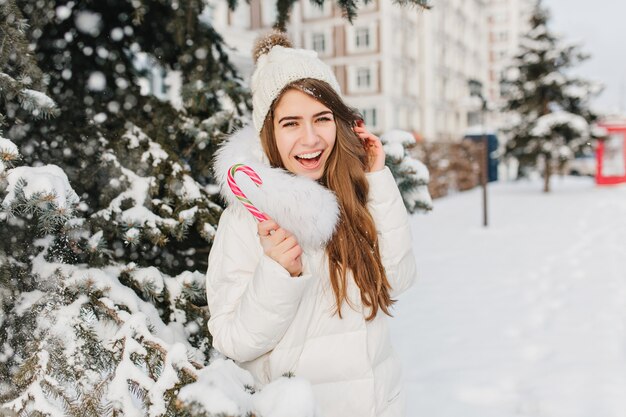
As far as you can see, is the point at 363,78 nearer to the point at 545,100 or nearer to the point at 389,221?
the point at 545,100

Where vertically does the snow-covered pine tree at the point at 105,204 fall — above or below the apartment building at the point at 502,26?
below

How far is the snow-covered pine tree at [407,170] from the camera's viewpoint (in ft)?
7.44

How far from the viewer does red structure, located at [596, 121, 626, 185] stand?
702 inches

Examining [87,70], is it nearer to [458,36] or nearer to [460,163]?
[460,163]

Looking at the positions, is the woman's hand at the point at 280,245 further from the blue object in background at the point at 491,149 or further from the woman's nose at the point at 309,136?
the blue object in background at the point at 491,149

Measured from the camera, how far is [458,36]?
40.4 metres

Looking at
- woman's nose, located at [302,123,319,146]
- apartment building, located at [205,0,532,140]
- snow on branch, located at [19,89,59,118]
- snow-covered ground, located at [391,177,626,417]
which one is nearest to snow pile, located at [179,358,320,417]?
woman's nose, located at [302,123,319,146]

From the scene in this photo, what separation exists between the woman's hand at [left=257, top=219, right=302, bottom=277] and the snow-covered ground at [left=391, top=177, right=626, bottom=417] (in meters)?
2.10

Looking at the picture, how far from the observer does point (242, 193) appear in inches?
51.6

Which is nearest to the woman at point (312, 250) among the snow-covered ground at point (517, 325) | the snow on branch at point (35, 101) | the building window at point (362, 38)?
the snow on branch at point (35, 101)

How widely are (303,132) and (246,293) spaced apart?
0.49 m

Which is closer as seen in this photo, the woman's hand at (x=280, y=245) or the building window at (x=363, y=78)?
the woman's hand at (x=280, y=245)

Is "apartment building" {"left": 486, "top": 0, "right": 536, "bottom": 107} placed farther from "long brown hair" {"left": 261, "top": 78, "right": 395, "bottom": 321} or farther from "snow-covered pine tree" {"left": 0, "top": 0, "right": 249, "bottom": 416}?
"long brown hair" {"left": 261, "top": 78, "right": 395, "bottom": 321}

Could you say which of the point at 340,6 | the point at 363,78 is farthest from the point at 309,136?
the point at 363,78
